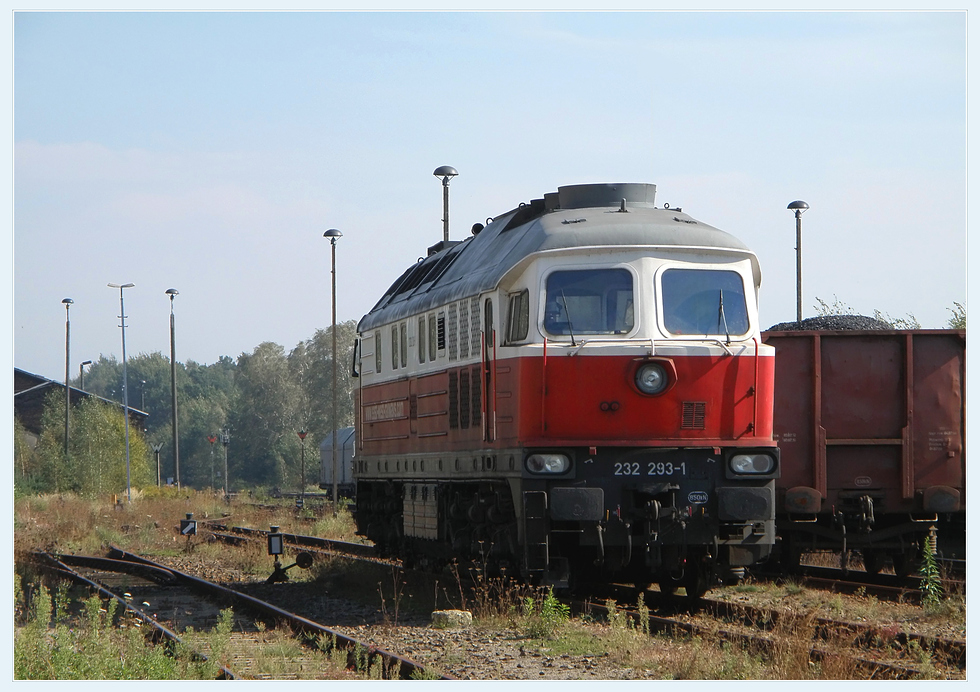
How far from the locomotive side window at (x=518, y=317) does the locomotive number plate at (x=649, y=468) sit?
1514 mm

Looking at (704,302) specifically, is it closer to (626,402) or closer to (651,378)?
(651,378)

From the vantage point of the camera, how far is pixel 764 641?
30.8 feet

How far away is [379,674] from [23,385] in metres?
68.7

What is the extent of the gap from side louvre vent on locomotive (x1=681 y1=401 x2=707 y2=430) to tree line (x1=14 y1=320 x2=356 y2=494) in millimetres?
23608

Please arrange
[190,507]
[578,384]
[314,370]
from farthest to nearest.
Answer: [314,370], [190,507], [578,384]

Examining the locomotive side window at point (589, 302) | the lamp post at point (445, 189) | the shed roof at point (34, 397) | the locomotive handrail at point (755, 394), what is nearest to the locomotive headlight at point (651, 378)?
the locomotive side window at point (589, 302)

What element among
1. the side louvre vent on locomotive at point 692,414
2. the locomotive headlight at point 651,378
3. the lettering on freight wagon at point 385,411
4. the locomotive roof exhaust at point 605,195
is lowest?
the lettering on freight wagon at point 385,411

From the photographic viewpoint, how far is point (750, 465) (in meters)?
11.4

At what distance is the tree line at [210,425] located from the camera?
48.4 m

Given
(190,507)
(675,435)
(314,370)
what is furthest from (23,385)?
(675,435)

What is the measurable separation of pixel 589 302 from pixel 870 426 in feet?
16.8

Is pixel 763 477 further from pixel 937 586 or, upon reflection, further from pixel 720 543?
pixel 937 586

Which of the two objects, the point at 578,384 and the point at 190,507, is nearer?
the point at 578,384

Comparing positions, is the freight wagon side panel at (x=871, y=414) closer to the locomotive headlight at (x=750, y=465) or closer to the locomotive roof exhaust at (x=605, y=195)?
the locomotive roof exhaust at (x=605, y=195)
